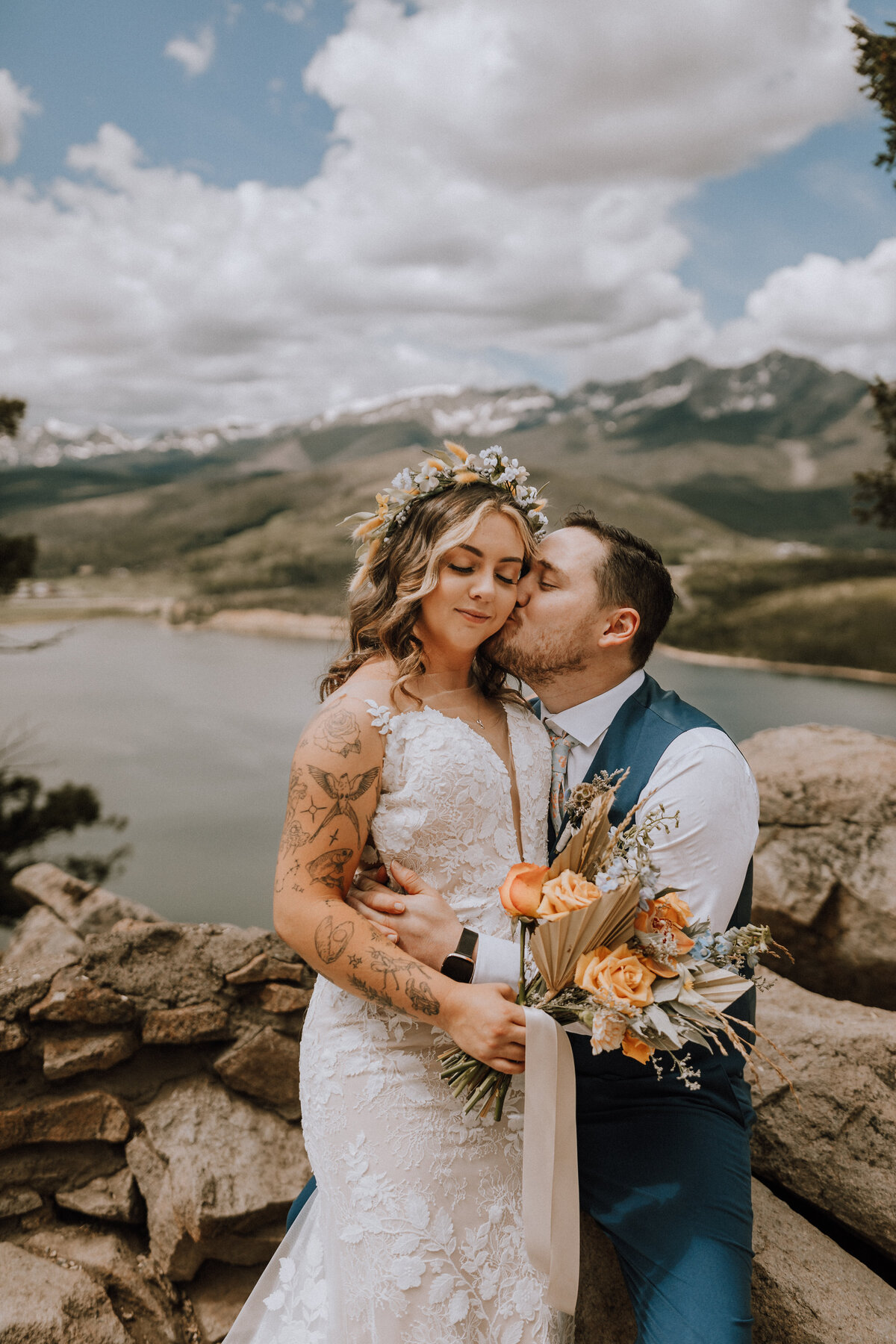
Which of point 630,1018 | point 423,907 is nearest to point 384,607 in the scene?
point 423,907

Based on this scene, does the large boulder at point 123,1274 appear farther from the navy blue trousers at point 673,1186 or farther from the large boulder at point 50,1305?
the navy blue trousers at point 673,1186

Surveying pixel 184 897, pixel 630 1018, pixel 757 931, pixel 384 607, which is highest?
pixel 384 607

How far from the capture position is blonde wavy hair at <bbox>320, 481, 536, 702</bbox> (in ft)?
7.34

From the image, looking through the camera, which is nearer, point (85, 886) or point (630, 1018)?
point (630, 1018)

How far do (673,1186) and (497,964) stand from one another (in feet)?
2.51

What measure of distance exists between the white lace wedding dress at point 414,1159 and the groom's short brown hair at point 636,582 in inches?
28.6

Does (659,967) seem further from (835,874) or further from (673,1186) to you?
(835,874)

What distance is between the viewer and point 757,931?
1654 millimetres

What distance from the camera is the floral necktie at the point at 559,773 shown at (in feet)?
7.90

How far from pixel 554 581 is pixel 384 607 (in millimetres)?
601

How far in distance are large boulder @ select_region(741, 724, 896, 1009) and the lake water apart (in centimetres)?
422

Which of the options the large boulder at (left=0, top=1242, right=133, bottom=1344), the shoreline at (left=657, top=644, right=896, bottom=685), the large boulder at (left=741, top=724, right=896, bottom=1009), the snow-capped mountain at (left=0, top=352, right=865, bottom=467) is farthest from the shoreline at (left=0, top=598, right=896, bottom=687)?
the large boulder at (left=0, top=1242, right=133, bottom=1344)

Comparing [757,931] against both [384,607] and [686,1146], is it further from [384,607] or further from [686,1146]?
[384,607]

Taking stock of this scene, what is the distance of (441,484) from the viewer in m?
2.39
